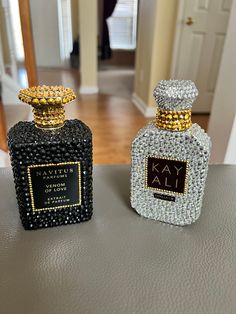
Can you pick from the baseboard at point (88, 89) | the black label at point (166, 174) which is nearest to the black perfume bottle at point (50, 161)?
the black label at point (166, 174)

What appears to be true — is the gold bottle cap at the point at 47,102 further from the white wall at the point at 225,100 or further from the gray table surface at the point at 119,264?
the white wall at the point at 225,100

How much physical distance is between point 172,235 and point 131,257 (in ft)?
0.31

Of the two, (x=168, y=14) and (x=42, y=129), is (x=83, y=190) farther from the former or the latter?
(x=168, y=14)

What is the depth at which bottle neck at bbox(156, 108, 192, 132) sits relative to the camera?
0.49 metres

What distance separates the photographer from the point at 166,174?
531 mm

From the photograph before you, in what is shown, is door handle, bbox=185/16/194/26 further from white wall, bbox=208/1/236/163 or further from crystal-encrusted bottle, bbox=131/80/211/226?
crystal-encrusted bottle, bbox=131/80/211/226

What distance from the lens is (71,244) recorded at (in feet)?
1.72

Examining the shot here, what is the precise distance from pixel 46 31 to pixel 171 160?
15.6ft

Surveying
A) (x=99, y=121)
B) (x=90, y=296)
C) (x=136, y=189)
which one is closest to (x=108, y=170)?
(x=136, y=189)

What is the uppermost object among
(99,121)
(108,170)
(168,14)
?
(168,14)

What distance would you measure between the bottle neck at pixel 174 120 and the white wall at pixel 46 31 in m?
4.59

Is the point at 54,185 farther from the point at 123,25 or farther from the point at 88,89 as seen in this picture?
the point at 123,25

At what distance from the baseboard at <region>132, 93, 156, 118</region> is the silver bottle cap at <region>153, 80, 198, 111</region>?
2.32 meters

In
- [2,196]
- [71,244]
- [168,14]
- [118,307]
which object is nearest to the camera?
[118,307]
